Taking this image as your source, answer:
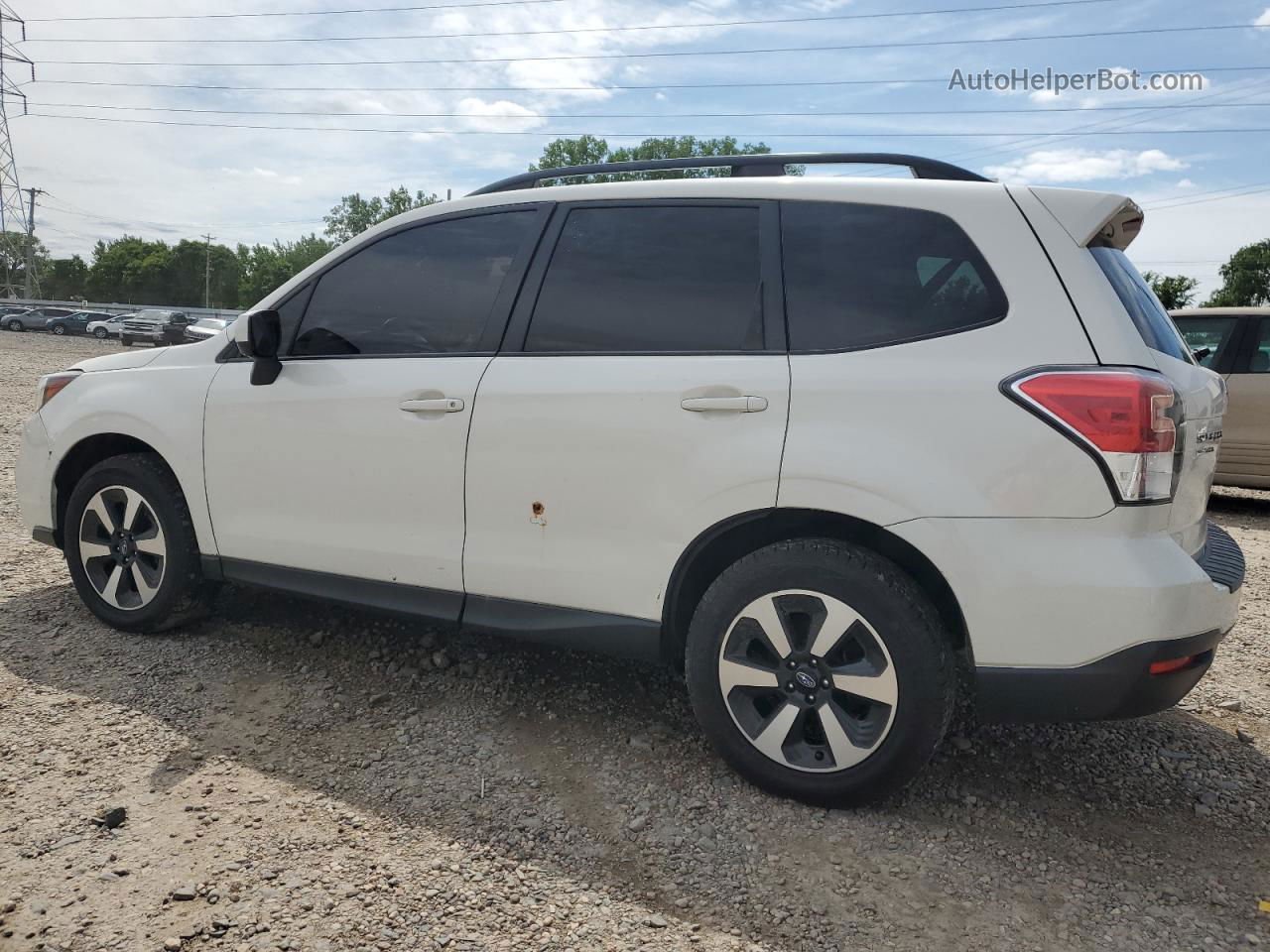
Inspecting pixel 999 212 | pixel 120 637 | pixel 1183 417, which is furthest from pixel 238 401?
pixel 1183 417

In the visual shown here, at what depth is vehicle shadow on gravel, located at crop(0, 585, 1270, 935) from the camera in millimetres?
2512

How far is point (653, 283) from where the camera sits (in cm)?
298

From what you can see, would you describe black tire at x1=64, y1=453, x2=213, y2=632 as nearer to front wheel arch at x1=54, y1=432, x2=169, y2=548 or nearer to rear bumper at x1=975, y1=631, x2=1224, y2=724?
front wheel arch at x1=54, y1=432, x2=169, y2=548

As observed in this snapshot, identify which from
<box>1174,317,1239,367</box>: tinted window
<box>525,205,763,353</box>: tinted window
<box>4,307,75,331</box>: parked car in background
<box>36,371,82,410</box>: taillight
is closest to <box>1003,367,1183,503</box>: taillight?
<box>525,205,763,353</box>: tinted window

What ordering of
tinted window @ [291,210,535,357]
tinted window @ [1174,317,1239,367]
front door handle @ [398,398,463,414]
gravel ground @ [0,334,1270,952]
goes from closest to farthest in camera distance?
gravel ground @ [0,334,1270,952], front door handle @ [398,398,463,414], tinted window @ [291,210,535,357], tinted window @ [1174,317,1239,367]

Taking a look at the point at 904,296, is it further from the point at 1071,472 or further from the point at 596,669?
the point at 596,669

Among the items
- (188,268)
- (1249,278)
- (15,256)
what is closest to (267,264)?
(188,268)

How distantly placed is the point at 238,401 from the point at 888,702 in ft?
8.54

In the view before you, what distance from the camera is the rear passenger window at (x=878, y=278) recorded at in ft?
8.43

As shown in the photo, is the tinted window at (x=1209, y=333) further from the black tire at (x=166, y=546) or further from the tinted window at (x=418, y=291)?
the black tire at (x=166, y=546)

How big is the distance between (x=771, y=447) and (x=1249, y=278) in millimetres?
82854

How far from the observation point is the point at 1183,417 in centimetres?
240

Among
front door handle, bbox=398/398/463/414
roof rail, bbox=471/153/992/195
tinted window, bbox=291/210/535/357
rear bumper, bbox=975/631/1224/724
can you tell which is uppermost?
roof rail, bbox=471/153/992/195

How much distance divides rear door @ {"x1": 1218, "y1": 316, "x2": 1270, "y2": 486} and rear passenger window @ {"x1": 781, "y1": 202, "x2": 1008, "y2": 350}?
637 cm
